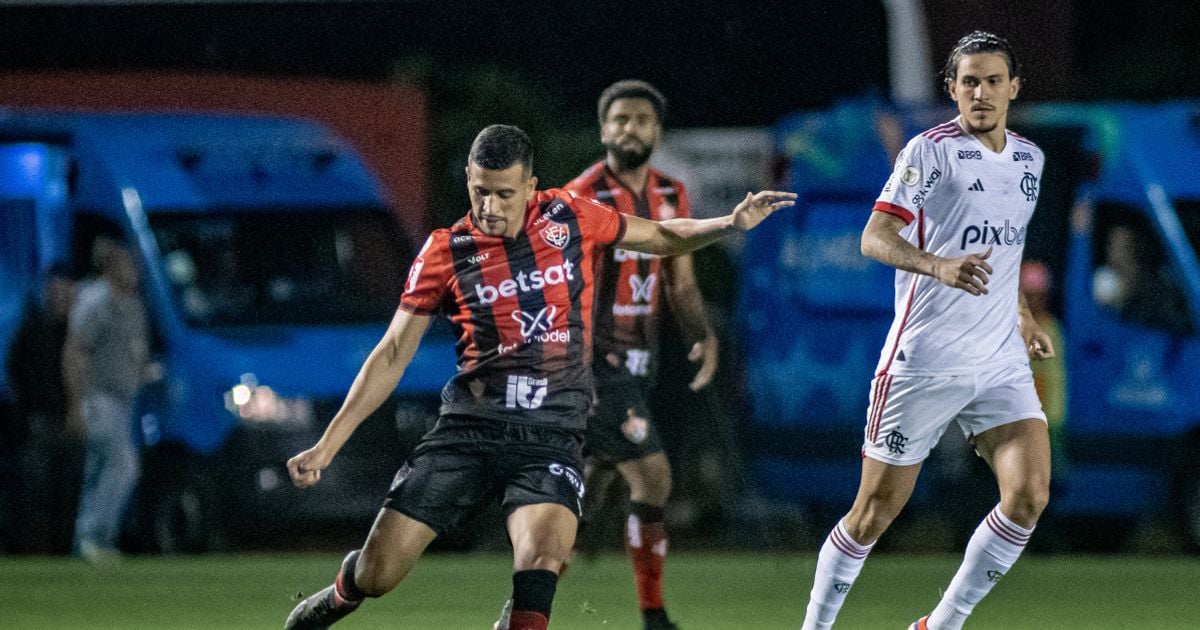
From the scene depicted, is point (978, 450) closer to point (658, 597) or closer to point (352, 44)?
point (658, 597)

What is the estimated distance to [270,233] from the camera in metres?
14.7

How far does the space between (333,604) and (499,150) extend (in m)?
1.75

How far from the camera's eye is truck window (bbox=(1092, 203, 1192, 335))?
1442cm

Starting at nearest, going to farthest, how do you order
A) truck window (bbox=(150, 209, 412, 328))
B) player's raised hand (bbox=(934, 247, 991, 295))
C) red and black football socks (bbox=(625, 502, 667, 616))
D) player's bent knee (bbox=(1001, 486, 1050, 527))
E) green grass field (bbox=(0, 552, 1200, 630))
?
1. player's raised hand (bbox=(934, 247, 991, 295))
2. player's bent knee (bbox=(1001, 486, 1050, 527))
3. red and black football socks (bbox=(625, 502, 667, 616))
4. green grass field (bbox=(0, 552, 1200, 630))
5. truck window (bbox=(150, 209, 412, 328))

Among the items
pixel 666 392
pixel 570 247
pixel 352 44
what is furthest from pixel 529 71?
pixel 570 247

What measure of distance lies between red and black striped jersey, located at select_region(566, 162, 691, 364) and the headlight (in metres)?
5.39

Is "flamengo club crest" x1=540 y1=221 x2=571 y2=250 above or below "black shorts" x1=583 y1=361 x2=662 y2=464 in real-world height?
above

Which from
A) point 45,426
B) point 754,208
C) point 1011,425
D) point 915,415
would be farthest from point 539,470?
point 45,426

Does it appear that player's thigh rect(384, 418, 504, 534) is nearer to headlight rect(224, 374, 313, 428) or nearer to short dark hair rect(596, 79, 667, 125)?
short dark hair rect(596, 79, 667, 125)

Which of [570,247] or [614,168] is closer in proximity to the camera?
[570,247]

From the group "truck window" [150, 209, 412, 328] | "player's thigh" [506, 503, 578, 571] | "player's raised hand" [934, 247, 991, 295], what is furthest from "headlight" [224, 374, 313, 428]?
"player's raised hand" [934, 247, 991, 295]

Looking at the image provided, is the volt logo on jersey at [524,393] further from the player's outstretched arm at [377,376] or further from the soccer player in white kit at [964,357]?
the soccer player in white kit at [964,357]

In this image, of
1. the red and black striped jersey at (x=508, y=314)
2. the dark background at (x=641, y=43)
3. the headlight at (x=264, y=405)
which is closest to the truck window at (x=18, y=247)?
Answer: the dark background at (x=641, y=43)

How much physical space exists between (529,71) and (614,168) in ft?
35.6
